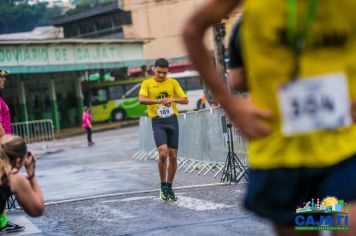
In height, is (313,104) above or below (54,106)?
above

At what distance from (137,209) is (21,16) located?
85769 millimetres

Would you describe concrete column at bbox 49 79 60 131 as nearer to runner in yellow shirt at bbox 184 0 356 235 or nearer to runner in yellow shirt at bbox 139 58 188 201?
runner in yellow shirt at bbox 139 58 188 201

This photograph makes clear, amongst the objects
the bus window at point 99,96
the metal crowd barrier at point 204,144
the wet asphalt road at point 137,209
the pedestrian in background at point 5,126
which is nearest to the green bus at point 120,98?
the bus window at point 99,96

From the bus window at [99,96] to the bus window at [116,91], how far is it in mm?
376

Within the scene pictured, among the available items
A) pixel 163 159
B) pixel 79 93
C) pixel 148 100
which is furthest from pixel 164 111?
pixel 79 93

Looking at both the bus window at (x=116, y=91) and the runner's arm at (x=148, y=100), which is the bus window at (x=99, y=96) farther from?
the runner's arm at (x=148, y=100)

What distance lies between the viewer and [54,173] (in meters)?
15.4

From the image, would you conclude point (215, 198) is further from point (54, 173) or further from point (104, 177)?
point (54, 173)

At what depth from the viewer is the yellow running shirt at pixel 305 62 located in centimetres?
258

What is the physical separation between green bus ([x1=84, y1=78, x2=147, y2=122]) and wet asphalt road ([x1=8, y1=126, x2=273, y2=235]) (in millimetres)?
29865

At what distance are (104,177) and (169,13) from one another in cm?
4417

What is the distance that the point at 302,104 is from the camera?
8.50 ft

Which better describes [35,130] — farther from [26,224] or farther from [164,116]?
[26,224]

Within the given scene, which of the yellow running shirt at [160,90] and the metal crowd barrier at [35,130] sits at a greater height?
the yellow running shirt at [160,90]
